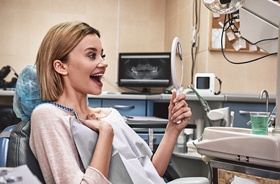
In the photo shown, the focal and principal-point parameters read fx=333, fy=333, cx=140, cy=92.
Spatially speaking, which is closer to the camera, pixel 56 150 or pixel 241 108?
pixel 56 150

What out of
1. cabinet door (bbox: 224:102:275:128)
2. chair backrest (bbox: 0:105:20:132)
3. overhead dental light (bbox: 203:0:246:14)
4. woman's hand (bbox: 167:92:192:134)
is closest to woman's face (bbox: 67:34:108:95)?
woman's hand (bbox: 167:92:192:134)

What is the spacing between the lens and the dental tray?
2.99 ft

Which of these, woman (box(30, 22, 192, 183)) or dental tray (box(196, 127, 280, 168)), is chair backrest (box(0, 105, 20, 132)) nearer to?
woman (box(30, 22, 192, 183))

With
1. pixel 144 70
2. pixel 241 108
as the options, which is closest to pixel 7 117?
pixel 144 70

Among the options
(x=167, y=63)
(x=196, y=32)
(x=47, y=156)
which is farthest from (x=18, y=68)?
(x=47, y=156)

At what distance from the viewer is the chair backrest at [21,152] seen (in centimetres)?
101

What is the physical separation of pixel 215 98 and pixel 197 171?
0.79 meters

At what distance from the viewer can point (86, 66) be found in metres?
1.24

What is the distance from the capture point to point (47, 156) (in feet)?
3.34

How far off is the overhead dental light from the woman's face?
451 mm

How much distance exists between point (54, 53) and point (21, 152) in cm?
39

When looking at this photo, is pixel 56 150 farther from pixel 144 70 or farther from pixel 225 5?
pixel 144 70

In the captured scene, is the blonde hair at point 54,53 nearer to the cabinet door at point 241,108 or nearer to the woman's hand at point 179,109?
the woman's hand at point 179,109

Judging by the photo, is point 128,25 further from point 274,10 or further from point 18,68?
point 274,10
